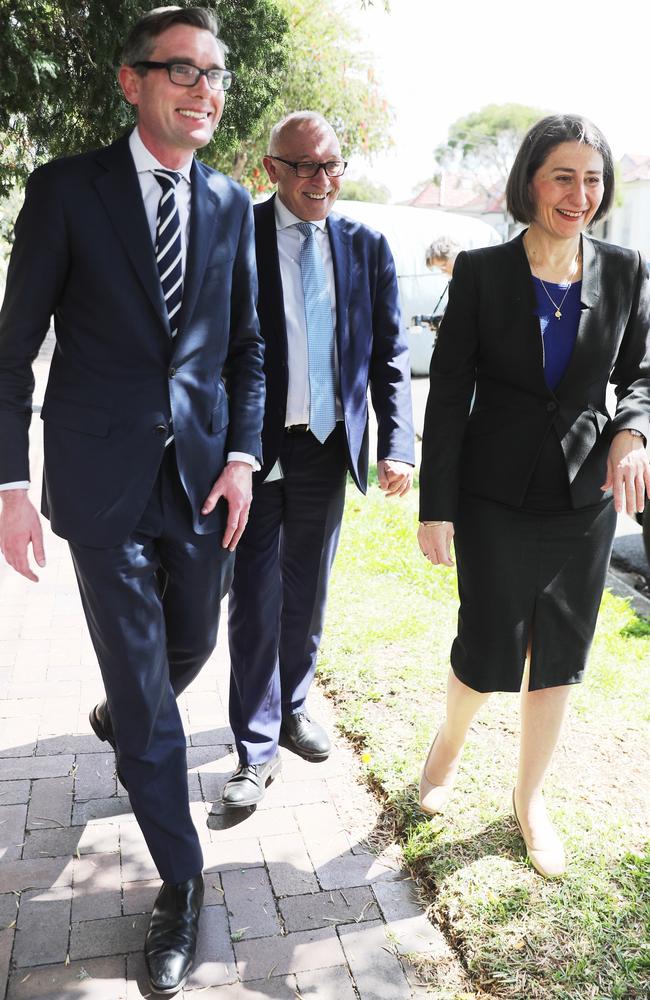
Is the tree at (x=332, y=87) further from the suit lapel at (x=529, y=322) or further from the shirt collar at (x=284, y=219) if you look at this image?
the suit lapel at (x=529, y=322)

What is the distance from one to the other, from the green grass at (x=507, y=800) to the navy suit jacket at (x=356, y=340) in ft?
3.75

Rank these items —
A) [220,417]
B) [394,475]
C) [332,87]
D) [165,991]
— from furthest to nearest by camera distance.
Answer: [332,87] < [394,475] < [220,417] < [165,991]

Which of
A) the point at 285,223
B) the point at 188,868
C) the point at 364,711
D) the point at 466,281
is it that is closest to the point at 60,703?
the point at 364,711

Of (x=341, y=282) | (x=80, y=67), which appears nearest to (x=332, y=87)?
(x=80, y=67)

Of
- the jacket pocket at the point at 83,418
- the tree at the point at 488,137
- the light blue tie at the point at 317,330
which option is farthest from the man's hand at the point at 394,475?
the tree at the point at 488,137

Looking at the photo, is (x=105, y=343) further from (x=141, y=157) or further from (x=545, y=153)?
(x=545, y=153)

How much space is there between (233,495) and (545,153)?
4.45ft

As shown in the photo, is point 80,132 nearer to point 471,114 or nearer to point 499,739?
point 499,739

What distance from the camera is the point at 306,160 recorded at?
316 cm

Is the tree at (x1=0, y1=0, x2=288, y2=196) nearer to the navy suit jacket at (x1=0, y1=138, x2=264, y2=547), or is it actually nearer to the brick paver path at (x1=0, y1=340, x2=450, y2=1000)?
the navy suit jacket at (x1=0, y1=138, x2=264, y2=547)

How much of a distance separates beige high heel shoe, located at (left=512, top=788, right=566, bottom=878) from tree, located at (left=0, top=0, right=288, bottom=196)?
10.2 feet

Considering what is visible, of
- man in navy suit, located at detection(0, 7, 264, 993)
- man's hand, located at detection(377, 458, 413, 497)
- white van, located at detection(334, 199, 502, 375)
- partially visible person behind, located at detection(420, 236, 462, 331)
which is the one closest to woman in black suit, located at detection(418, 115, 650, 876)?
man's hand, located at detection(377, 458, 413, 497)

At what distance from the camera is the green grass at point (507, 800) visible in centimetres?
254

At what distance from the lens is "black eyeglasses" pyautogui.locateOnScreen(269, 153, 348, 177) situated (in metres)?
3.17
